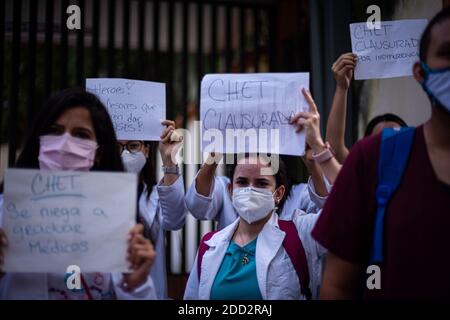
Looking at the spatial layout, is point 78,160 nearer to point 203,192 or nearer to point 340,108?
point 203,192

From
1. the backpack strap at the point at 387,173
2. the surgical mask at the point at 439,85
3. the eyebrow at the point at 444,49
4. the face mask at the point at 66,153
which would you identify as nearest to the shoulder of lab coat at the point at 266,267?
the backpack strap at the point at 387,173

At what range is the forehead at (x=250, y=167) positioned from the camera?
264 cm

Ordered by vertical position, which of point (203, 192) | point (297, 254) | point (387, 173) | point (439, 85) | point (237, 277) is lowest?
point (237, 277)

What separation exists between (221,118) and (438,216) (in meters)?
1.20

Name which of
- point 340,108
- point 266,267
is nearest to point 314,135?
point 340,108

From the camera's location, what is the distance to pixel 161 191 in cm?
284

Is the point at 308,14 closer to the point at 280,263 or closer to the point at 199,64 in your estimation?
the point at 199,64

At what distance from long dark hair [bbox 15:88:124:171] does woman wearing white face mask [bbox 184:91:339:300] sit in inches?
28.2

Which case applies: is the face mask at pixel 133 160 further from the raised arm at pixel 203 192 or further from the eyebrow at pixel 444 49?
the eyebrow at pixel 444 49

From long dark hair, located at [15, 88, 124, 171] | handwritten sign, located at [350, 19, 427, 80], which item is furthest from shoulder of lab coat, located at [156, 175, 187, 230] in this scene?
handwritten sign, located at [350, 19, 427, 80]

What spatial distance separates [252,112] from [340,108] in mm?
428

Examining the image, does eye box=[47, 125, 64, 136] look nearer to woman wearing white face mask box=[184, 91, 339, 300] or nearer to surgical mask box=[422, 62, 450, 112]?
woman wearing white face mask box=[184, 91, 339, 300]

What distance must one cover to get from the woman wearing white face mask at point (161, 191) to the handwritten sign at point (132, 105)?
0.26ft

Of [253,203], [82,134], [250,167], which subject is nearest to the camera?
[82,134]
